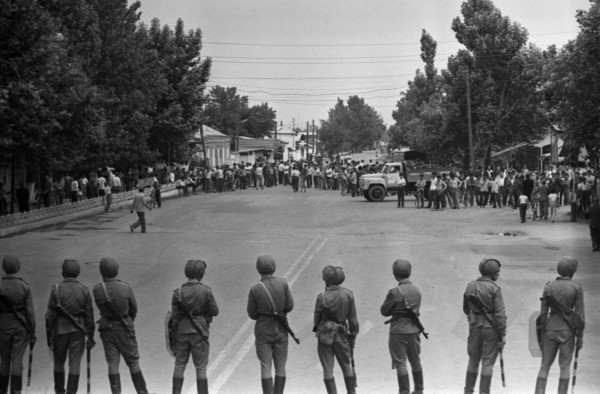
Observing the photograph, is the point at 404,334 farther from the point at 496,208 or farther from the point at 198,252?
the point at 496,208

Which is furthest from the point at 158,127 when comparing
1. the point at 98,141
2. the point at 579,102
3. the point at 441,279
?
the point at 441,279

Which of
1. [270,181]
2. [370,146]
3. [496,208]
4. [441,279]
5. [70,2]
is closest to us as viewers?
[441,279]

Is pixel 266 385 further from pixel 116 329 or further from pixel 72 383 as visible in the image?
pixel 72 383

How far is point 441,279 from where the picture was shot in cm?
1927

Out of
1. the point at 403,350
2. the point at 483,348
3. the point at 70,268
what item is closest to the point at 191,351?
the point at 70,268

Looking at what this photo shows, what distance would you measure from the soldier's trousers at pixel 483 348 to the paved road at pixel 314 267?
0.90m

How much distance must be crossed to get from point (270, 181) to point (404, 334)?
166 feet

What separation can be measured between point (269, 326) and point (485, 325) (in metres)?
2.28

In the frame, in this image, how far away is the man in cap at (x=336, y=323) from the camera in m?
9.69

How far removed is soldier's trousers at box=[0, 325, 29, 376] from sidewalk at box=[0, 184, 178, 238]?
2011cm

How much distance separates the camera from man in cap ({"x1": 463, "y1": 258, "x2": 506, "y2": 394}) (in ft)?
32.1

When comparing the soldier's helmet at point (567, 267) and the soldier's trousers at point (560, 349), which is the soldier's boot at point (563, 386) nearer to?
Answer: the soldier's trousers at point (560, 349)

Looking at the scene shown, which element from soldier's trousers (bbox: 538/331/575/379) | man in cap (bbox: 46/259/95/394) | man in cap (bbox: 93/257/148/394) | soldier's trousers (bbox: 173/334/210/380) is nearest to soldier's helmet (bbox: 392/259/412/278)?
soldier's trousers (bbox: 538/331/575/379)

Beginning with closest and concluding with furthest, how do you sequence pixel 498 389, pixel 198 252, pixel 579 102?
pixel 498 389
pixel 198 252
pixel 579 102
